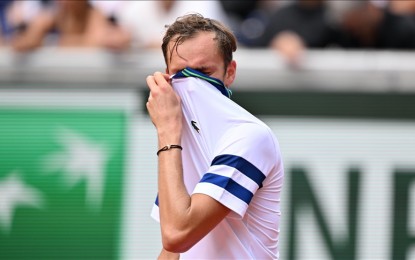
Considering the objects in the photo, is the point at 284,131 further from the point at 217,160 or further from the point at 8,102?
the point at 217,160

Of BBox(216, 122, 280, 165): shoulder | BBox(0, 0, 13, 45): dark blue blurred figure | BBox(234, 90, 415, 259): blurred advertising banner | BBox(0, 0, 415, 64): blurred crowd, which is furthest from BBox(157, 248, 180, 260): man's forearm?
BBox(0, 0, 13, 45): dark blue blurred figure

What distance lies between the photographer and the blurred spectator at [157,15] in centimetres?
698

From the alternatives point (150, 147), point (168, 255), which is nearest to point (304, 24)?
point (150, 147)

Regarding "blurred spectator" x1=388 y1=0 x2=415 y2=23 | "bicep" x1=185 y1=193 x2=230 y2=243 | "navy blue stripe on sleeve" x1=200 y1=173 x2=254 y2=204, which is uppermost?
"blurred spectator" x1=388 y1=0 x2=415 y2=23

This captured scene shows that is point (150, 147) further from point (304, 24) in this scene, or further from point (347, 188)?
point (304, 24)

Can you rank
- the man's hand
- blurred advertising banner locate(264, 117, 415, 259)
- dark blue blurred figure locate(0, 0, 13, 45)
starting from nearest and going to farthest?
A: the man's hand → blurred advertising banner locate(264, 117, 415, 259) → dark blue blurred figure locate(0, 0, 13, 45)

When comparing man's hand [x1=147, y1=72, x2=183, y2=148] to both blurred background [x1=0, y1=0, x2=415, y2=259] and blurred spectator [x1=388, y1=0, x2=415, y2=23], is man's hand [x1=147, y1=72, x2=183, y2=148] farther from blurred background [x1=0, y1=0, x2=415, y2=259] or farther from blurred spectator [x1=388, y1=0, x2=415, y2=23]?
blurred spectator [x1=388, y1=0, x2=415, y2=23]

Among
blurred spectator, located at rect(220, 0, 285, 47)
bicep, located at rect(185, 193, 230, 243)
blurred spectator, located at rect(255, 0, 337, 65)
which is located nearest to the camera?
bicep, located at rect(185, 193, 230, 243)

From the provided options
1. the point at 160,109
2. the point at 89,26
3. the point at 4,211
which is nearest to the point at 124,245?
the point at 4,211

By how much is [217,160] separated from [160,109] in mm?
277

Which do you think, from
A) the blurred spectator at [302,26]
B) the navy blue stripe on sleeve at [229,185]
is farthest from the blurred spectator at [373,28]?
the navy blue stripe on sleeve at [229,185]

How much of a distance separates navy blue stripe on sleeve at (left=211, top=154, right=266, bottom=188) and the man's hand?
0.55ft

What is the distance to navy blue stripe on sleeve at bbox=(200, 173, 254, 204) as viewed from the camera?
277 cm

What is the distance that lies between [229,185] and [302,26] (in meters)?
4.30
